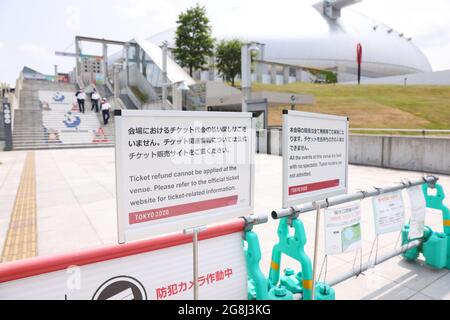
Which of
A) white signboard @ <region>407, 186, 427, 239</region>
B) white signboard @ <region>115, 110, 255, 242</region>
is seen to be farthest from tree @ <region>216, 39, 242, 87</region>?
white signboard @ <region>115, 110, 255, 242</region>

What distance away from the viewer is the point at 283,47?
3009 inches

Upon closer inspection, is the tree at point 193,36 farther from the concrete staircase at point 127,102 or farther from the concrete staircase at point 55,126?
the concrete staircase at point 55,126

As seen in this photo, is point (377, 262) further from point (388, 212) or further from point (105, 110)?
point (105, 110)

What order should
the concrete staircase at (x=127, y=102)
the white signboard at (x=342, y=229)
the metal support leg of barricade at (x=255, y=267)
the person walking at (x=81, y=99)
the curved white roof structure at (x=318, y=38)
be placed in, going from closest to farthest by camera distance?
the metal support leg of barricade at (x=255, y=267) < the white signboard at (x=342, y=229) < the person walking at (x=81, y=99) < the concrete staircase at (x=127, y=102) < the curved white roof structure at (x=318, y=38)

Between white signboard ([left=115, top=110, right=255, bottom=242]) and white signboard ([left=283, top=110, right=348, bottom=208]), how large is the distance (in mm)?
276

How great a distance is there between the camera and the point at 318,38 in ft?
255

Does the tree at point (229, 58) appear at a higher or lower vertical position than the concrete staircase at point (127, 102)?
higher

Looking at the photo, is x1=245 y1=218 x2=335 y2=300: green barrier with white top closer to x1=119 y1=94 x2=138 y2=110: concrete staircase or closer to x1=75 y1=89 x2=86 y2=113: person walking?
x1=75 y1=89 x2=86 y2=113: person walking

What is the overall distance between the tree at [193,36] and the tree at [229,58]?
330 centimetres

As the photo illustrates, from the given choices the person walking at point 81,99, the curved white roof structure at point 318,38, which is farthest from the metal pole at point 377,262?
the curved white roof structure at point 318,38

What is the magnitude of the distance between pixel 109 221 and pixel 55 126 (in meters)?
17.3

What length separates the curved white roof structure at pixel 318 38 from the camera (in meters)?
76.9

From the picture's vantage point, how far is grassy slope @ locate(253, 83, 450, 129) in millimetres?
22844
